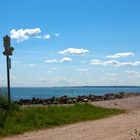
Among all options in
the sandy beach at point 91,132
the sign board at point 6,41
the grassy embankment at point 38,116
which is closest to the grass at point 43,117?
the grassy embankment at point 38,116

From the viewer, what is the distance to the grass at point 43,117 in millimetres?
17594

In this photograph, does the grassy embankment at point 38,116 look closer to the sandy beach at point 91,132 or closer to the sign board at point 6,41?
the sandy beach at point 91,132

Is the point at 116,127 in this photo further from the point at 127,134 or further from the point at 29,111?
the point at 29,111

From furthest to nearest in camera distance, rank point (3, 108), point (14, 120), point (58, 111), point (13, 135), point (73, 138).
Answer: point (58, 111)
point (3, 108)
point (14, 120)
point (13, 135)
point (73, 138)

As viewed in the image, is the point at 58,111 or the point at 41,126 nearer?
the point at 41,126

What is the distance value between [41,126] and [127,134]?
4200 mm

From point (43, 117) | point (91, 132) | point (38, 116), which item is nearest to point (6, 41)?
point (38, 116)

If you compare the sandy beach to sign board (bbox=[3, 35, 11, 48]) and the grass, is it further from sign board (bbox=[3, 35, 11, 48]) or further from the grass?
sign board (bbox=[3, 35, 11, 48])

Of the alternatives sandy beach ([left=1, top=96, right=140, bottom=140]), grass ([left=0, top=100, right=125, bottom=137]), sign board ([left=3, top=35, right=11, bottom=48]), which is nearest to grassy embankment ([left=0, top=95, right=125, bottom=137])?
grass ([left=0, top=100, right=125, bottom=137])

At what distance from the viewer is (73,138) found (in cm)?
1520

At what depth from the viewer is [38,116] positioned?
64.8 feet

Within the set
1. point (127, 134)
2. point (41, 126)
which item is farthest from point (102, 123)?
point (127, 134)

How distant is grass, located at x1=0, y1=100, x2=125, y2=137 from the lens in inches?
693

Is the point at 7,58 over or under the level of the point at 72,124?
over
